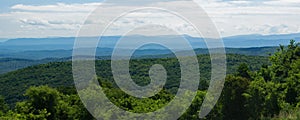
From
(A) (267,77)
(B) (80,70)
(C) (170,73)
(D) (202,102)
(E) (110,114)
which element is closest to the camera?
(B) (80,70)

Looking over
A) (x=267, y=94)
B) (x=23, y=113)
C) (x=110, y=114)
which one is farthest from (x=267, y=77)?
(x=23, y=113)

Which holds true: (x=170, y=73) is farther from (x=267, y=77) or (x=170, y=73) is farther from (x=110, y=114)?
(x=110, y=114)

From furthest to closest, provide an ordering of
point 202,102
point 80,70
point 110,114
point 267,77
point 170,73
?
point 170,73 → point 267,77 → point 202,102 → point 110,114 → point 80,70

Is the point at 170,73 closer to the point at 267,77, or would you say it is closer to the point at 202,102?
the point at 267,77

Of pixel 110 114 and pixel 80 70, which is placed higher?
pixel 80 70

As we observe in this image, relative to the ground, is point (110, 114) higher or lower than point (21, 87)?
higher

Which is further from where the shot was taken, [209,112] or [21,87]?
[21,87]

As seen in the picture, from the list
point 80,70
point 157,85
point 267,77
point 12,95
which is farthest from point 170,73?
point 80,70

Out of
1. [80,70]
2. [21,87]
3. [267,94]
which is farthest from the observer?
[21,87]

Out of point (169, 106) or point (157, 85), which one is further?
point (157, 85)

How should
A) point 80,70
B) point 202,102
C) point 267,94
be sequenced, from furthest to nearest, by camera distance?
point 267,94 → point 202,102 → point 80,70
